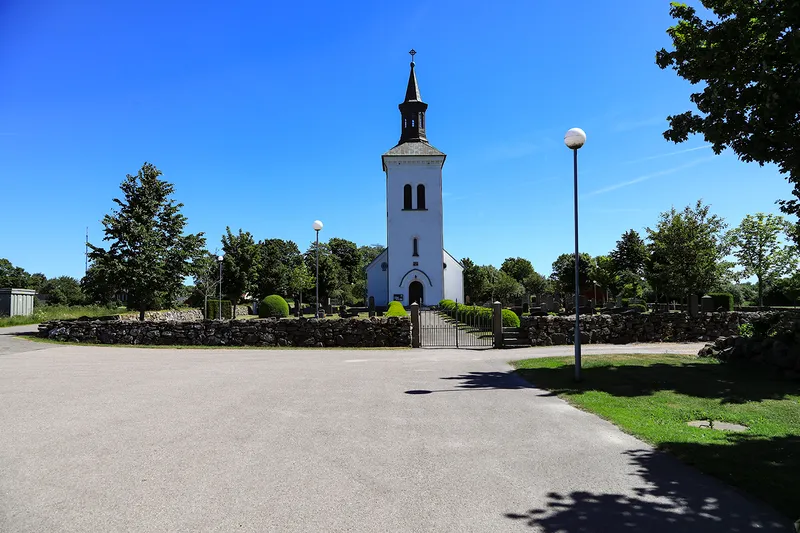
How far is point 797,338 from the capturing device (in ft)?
35.0

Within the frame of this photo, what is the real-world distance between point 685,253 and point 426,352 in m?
14.4

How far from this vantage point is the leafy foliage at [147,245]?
73.5ft

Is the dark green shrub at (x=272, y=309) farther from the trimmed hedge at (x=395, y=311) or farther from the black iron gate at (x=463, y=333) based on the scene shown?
the black iron gate at (x=463, y=333)

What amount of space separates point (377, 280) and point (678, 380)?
3979 cm

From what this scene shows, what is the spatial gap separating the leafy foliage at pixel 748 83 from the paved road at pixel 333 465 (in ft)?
16.5

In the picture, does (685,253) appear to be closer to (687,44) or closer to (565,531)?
(687,44)

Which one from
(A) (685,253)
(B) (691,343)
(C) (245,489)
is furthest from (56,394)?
(A) (685,253)

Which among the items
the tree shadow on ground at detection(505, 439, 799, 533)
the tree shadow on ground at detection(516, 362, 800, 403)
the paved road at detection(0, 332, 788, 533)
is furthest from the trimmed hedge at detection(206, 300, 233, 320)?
the tree shadow on ground at detection(505, 439, 799, 533)

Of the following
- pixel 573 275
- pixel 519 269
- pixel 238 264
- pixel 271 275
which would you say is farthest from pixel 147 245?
pixel 519 269

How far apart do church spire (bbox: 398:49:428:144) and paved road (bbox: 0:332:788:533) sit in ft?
140

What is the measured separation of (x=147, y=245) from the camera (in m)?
22.8

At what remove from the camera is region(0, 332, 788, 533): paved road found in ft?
12.9

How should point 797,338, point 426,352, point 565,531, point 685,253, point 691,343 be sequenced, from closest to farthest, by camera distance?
point 565,531 < point 797,338 < point 426,352 < point 691,343 < point 685,253

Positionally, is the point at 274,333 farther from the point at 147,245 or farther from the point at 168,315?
the point at 168,315
